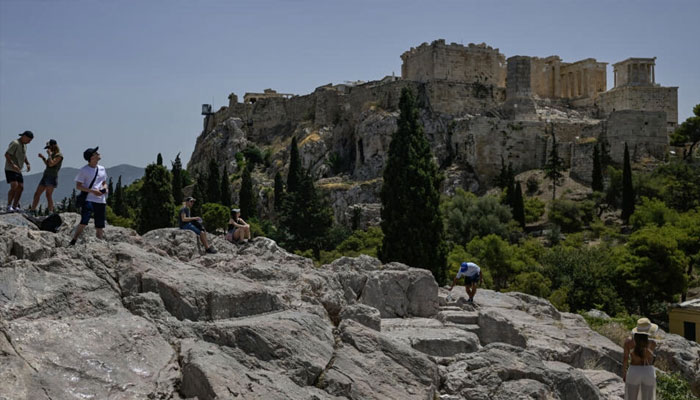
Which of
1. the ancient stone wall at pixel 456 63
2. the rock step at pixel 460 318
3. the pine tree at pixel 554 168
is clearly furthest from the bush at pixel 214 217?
the rock step at pixel 460 318

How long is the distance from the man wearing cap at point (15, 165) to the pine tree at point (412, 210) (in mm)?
13014

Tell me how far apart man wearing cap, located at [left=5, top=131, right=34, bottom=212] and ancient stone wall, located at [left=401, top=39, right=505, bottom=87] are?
3898 cm

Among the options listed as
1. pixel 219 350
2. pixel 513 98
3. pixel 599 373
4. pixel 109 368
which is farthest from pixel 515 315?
pixel 513 98

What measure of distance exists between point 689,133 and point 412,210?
26.7 meters

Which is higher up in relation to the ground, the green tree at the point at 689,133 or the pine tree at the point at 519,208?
the green tree at the point at 689,133

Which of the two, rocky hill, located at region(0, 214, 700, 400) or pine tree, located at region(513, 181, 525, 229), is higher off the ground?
rocky hill, located at region(0, 214, 700, 400)

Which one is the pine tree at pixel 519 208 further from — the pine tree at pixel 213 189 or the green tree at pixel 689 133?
the pine tree at pixel 213 189

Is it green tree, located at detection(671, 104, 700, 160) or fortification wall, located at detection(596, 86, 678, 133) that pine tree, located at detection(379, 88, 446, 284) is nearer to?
green tree, located at detection(671, 104, 700, 160)

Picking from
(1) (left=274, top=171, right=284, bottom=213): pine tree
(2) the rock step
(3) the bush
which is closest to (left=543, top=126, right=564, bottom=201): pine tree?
(1) (left=274, top=171, right=284, bottom=213): pine tree

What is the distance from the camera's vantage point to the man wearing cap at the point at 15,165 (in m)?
8.84

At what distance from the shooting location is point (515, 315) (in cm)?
1202

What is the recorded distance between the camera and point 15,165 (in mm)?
8836

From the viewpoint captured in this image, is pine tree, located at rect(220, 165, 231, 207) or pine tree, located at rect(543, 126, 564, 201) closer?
pine tree, located at rect(543, 126, 564, 201)

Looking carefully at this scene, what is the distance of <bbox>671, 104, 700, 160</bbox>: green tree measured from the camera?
4022 centimetres
